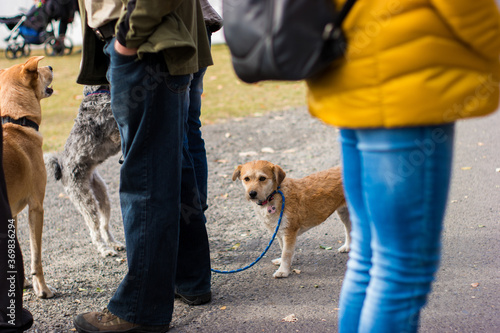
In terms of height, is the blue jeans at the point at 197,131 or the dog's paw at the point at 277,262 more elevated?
the blue jeans at the point at 197,131

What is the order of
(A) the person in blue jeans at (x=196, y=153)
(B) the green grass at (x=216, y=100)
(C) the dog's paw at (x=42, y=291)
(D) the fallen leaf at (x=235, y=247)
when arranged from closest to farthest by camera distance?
(A) the person in blue jeans at (x=196, y=153)
(C) the dog's paw at (x=42, y=291)
(D) the fallen leaf at (x=235, y=247)
(B) the green grass at (x=216, y=100)

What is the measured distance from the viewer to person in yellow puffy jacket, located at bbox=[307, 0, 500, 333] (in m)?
1.45

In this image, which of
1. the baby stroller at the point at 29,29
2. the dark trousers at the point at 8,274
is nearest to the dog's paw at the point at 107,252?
the dark trousers at the point at 8,274

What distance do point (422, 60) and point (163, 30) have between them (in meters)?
1.33

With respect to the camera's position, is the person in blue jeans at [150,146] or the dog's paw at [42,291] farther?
the dog's paw at [42,291]

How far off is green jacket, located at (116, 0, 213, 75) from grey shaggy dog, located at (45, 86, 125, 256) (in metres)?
1.85

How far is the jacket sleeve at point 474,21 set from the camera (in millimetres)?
1376

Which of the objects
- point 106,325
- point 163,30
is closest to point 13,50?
point 106,325

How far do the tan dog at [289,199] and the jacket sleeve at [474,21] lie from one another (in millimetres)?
Result: 2514

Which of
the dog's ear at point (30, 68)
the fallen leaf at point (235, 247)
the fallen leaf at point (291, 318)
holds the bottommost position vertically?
the fallen leaf at point (235, 247)

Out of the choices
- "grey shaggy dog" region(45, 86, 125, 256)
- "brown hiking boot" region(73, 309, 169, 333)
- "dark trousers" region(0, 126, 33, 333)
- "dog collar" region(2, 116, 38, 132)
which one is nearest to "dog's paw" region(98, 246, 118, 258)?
"grey shaggy dog" region(45, 86, 125, 256)

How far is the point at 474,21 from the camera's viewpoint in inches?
55.1

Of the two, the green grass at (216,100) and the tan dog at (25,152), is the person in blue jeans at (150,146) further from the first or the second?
the green grass at (216,100)

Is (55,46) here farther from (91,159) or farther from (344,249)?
(344,249)
